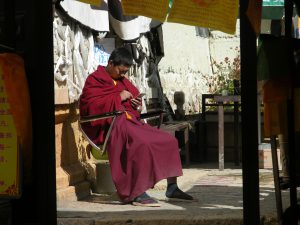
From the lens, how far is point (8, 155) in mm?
4602

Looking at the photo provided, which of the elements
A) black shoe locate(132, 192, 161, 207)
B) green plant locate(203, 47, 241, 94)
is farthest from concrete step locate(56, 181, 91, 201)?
green plant locate(203, 47, 241, 94)

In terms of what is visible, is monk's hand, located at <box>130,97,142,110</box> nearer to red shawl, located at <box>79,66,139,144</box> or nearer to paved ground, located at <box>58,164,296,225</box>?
red shawl, located at <box>79,66,139,144</box>

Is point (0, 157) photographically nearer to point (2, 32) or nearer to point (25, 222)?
point (25, 222)

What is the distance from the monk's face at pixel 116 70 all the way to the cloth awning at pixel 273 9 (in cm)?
301

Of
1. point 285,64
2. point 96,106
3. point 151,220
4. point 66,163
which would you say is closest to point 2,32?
point 285,64

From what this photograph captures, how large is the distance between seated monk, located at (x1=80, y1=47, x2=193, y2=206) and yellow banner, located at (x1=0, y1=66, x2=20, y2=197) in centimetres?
306

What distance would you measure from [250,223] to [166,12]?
5.28 ft

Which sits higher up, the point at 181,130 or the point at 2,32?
the point at 2,32

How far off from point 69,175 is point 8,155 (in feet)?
11.0

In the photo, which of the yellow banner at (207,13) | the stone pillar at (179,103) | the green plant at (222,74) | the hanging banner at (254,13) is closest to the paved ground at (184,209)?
the yellow banner at (207,13)

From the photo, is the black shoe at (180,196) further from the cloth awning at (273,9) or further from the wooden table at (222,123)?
the cloth awning at (273,9)

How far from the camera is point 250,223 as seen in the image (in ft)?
15.2

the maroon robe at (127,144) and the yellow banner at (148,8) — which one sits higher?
the yellow banner at (148,8)

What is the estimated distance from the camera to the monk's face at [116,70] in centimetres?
792
